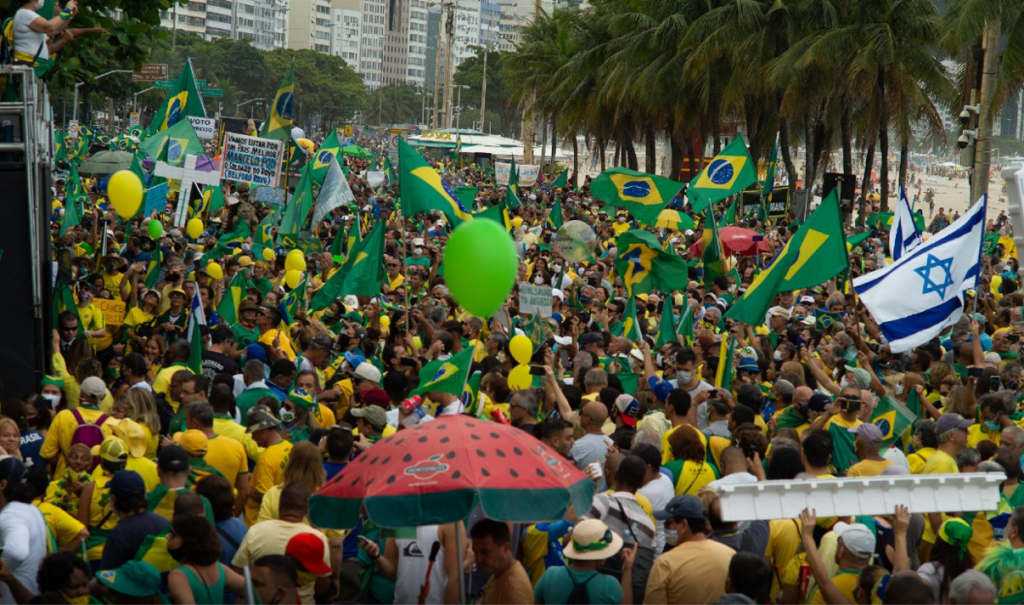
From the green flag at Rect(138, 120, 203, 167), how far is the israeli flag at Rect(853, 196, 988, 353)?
1074cm

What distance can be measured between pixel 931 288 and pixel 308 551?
17.7ft

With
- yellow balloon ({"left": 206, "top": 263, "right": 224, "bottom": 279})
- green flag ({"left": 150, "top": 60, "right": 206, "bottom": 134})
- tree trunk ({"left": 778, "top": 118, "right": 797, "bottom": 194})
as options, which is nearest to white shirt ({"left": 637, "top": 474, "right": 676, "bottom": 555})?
yellow balloon ({"left": 206, "top": 263, "right": 224, "bottom": 279})

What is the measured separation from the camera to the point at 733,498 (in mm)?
4719

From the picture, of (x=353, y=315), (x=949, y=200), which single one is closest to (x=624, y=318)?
(x=353, y=315)

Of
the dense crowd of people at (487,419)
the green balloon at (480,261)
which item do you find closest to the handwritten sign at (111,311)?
the dense crowd of people at (487,419)

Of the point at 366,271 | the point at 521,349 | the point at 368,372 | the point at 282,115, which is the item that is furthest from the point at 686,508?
the point at 282,115

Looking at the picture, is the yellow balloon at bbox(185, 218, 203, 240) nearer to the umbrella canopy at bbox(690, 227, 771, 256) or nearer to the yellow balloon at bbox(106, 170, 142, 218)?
the yellow balloon at bbox(106, 170, 142, 218)

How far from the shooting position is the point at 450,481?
480cm

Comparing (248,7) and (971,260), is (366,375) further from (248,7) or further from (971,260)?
(248,7)

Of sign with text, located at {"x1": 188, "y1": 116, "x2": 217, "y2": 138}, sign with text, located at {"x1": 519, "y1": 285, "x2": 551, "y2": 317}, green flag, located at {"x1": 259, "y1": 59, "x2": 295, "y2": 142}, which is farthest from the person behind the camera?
sign with text, located at {"x1": 188, "y1": 116, "x2": 217, "y2": 138}

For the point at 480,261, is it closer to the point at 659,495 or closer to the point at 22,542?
the point at 659,495

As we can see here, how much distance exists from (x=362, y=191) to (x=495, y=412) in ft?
87.9

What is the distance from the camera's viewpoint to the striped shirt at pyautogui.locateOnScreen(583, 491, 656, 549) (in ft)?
18.9

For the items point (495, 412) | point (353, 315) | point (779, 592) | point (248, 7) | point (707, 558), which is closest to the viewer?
point (707, 558)
